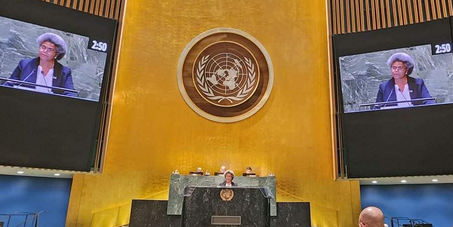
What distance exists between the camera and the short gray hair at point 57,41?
666 centimetres

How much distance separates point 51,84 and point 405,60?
321 inches

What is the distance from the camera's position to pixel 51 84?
6645 millimetres

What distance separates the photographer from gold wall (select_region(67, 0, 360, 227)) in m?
7.03

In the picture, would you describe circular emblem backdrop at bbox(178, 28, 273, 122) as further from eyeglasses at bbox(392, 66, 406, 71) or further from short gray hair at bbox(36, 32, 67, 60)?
eyeglasses at bbox(392, 66, 406, 71)

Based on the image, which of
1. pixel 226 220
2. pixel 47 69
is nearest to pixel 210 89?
pixel 47 69

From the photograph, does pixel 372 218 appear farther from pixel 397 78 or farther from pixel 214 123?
pixel 397 78

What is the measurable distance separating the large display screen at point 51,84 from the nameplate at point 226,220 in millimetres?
3817

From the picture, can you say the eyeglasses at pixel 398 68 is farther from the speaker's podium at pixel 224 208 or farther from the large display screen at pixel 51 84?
the large display screen at pixel 51 84

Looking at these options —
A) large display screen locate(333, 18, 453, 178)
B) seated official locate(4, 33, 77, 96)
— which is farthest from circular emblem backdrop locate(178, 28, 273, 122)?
seated official locate(4, 33, 77, 96)

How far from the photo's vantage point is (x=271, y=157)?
752 centimetres

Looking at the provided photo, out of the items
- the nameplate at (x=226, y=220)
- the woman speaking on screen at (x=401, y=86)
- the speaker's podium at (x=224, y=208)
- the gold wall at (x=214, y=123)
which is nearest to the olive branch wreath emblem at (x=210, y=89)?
the gold wall at (x=214, y=123)

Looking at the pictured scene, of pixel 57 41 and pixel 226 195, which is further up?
pixel 57 41

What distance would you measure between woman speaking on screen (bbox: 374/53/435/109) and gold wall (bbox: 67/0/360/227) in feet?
4.35

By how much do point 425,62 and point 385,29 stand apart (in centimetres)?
122
